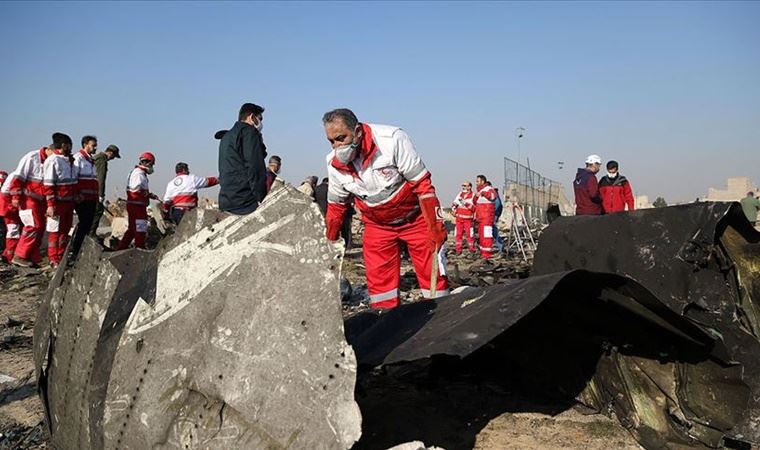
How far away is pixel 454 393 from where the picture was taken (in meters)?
3.58

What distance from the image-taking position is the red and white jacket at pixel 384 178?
13.1 feet

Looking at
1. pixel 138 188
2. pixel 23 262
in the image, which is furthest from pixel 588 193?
pixel 23 262

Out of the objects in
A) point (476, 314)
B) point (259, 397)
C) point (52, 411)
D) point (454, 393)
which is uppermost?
point (476, 314)

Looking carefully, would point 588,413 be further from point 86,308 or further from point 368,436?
point 86,308

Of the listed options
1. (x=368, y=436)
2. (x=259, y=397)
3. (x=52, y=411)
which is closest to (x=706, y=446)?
(x=368, y=436)

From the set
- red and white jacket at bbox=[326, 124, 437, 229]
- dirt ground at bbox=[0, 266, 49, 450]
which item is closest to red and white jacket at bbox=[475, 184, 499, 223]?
dirt ground at bbox=[0, 266, 49, 450]

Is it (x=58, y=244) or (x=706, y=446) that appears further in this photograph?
(x=58, y=244)

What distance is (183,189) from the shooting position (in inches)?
404

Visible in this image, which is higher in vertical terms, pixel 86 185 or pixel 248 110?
pixel 248 110

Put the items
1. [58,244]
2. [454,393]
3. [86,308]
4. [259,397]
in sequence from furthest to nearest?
[58,244]
[454,393]
[86,308]
[259,397]

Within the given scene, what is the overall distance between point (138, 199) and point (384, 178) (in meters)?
7.29

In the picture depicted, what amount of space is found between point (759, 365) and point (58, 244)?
9047mm

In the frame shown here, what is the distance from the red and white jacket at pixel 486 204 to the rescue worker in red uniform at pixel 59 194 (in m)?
8.48

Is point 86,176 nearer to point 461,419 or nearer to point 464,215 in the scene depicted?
point 461,419
